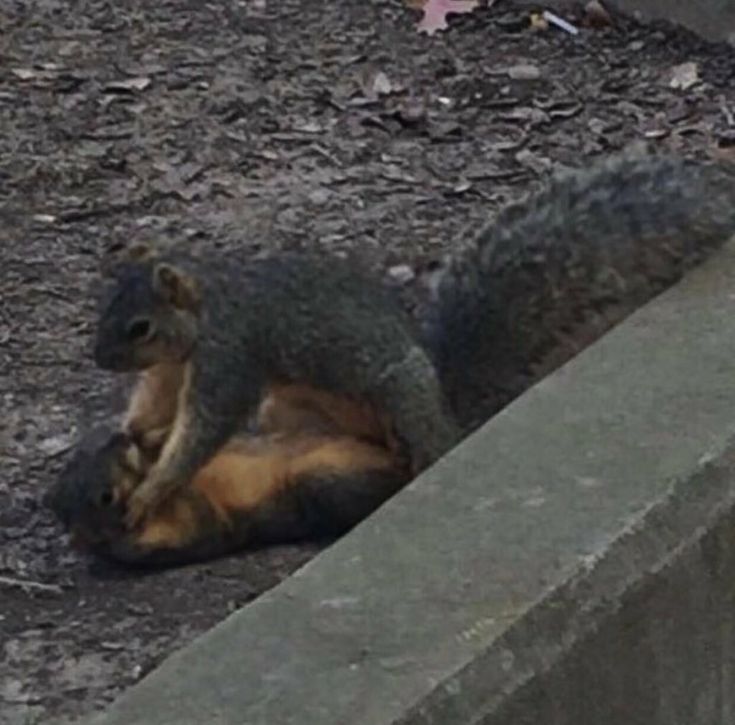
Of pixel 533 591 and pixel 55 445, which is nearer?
pixel 533 591

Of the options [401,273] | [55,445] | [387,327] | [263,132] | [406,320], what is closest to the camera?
[387,327]

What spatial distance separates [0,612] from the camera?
173 inches

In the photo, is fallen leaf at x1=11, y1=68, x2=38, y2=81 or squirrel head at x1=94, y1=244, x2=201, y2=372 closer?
squirrel head at x1=94, y1=244, x2=201, y2=372

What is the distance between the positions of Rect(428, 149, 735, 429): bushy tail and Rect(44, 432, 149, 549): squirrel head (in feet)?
1.90

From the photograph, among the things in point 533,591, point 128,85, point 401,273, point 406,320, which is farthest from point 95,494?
point 128,85

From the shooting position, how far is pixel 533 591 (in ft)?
11.6

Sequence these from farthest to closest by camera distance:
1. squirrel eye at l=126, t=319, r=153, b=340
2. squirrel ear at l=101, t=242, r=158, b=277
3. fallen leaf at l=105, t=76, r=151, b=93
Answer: fallen leaf at l=105, t=76, r=151, b=93
squirrel ear at l=101, t=242, r=158, b=277
squirrel eye at l=126, t=319, r=153, b=340

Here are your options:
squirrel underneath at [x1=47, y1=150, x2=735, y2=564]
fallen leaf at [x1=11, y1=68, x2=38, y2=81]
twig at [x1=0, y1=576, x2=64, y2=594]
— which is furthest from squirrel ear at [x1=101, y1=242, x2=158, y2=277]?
fallen leaf at [x1=11, y1=68, x2=38, y2=81]

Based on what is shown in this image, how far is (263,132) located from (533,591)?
122 inches

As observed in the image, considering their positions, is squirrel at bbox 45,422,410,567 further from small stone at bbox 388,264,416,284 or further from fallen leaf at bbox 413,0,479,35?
fallen leaf at bbox 413,0,479,35

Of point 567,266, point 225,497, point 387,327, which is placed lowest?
point 225,497

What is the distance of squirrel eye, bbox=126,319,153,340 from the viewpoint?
4.58m

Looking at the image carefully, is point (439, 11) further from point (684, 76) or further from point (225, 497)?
point (225, 497)

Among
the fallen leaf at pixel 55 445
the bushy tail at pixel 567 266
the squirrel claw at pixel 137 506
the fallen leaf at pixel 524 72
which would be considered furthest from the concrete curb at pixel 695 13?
the squirrel claw at pixel 137 506
